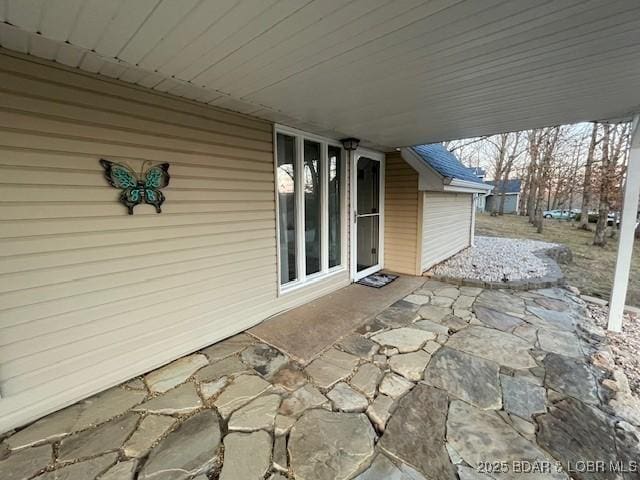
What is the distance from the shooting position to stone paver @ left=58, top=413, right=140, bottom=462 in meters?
1.61

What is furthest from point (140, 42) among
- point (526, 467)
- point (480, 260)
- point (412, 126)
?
point (480, 260)

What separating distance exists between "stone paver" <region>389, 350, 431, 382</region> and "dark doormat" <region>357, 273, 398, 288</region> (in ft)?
6.59

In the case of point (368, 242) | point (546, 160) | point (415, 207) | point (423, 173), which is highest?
point (546, 160)

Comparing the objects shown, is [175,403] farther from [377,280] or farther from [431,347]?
[377,280]

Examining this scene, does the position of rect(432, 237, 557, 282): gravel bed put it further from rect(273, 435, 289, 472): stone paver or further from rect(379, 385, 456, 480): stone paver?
rect(273, 435, 289, 472): stone paver

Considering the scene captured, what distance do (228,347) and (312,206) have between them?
7.06ft

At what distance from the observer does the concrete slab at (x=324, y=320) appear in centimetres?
276

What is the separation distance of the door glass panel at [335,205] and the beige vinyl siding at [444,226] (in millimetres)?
1725

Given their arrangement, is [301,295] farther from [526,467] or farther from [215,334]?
[526,467]

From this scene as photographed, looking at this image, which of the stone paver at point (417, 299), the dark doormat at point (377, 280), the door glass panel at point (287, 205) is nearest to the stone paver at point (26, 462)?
the door glass panel at point (287, 205)

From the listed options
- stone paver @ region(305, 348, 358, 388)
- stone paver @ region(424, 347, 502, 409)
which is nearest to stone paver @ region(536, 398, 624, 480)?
stone paver @ region(424, 347, 502, 409)

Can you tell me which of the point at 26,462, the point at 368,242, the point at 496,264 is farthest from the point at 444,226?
the point at 26,462

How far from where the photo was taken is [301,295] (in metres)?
3.77

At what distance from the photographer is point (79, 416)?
6.25 feet
